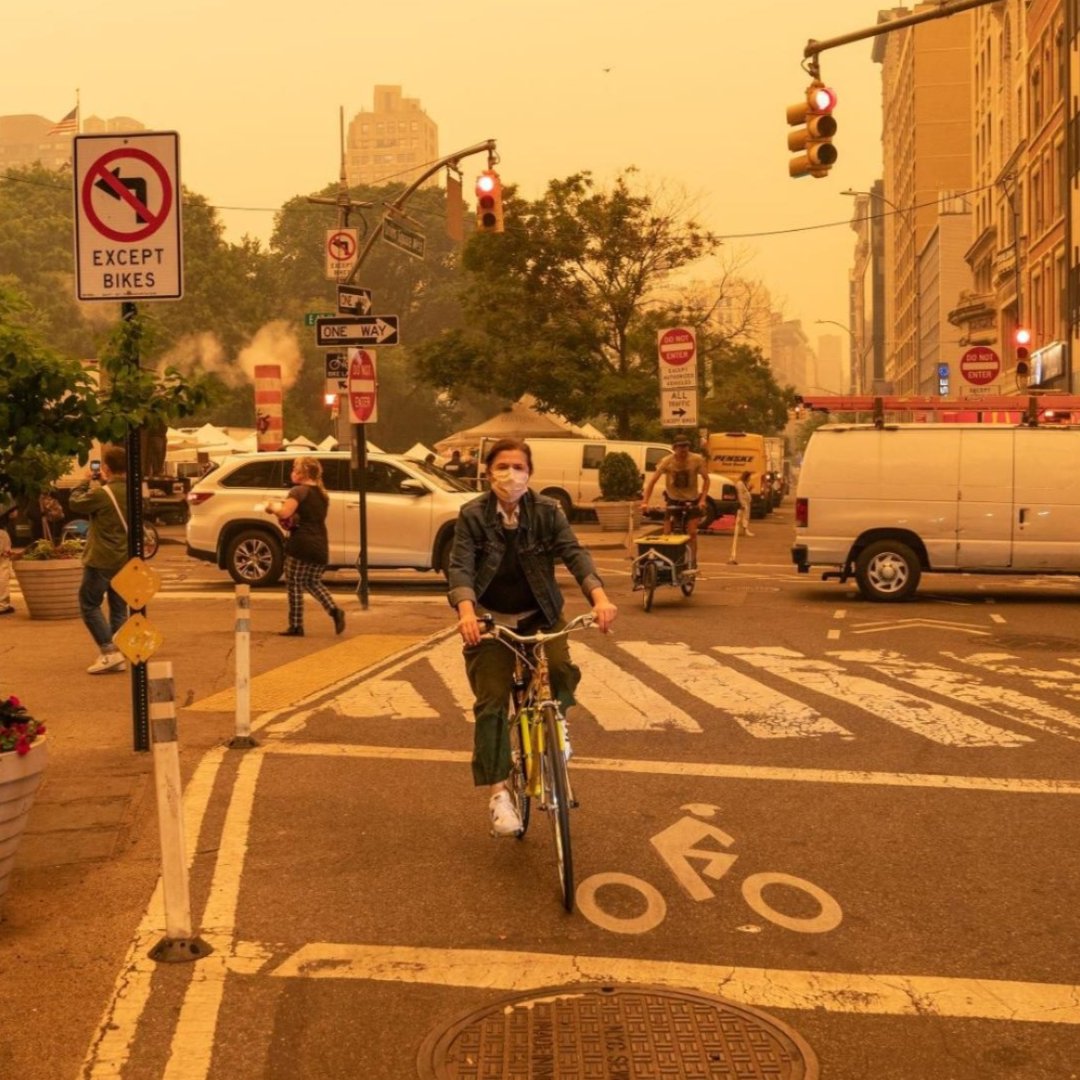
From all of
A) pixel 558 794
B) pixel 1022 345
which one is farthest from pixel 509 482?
pixel 1022 345

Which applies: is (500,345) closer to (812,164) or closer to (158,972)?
(812,164)

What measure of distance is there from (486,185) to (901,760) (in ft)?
51.7

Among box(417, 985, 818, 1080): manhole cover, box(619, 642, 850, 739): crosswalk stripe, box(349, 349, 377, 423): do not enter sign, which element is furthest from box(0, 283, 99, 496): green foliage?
box(349, 349, 377, 423): do not enter sign

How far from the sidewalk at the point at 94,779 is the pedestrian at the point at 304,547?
0.31 metres

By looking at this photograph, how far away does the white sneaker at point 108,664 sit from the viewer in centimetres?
1238

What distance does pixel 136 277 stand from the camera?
8602 mm

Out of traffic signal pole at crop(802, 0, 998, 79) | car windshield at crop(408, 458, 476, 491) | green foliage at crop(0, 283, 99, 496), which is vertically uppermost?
traffic signal pole at crop(802, 0, 998, 79)

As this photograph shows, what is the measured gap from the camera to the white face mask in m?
6.75

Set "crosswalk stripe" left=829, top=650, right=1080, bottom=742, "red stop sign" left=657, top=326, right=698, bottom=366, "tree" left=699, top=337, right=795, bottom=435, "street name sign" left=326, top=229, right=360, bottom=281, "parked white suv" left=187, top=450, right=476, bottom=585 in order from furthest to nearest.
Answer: "tree" left=699, top=337, right=795, bottom=435 < "street name sign" left=326, top=229, right=360, bottom=281 < "red stop sign" left=657, top=326, right=698, bottom=366 < "parked white suv" left=187, top=450, right=476, bottom=585 < "crosswalk stripe" left=829, top=650, right=1080, bottom=742

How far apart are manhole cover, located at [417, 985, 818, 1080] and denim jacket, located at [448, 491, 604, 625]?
208 cm

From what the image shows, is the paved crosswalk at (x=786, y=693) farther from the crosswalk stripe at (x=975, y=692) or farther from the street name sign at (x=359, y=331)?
the street name sign at (x=359, y=331)

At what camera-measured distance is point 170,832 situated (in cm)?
541

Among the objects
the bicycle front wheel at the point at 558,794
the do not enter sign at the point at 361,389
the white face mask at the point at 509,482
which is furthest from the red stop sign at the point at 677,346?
the bicycle front wheel at the point at 558,794

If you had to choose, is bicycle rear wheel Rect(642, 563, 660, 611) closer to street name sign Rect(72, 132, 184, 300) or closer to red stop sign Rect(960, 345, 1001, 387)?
street name sign Rect(72, 132, 184, 300)
